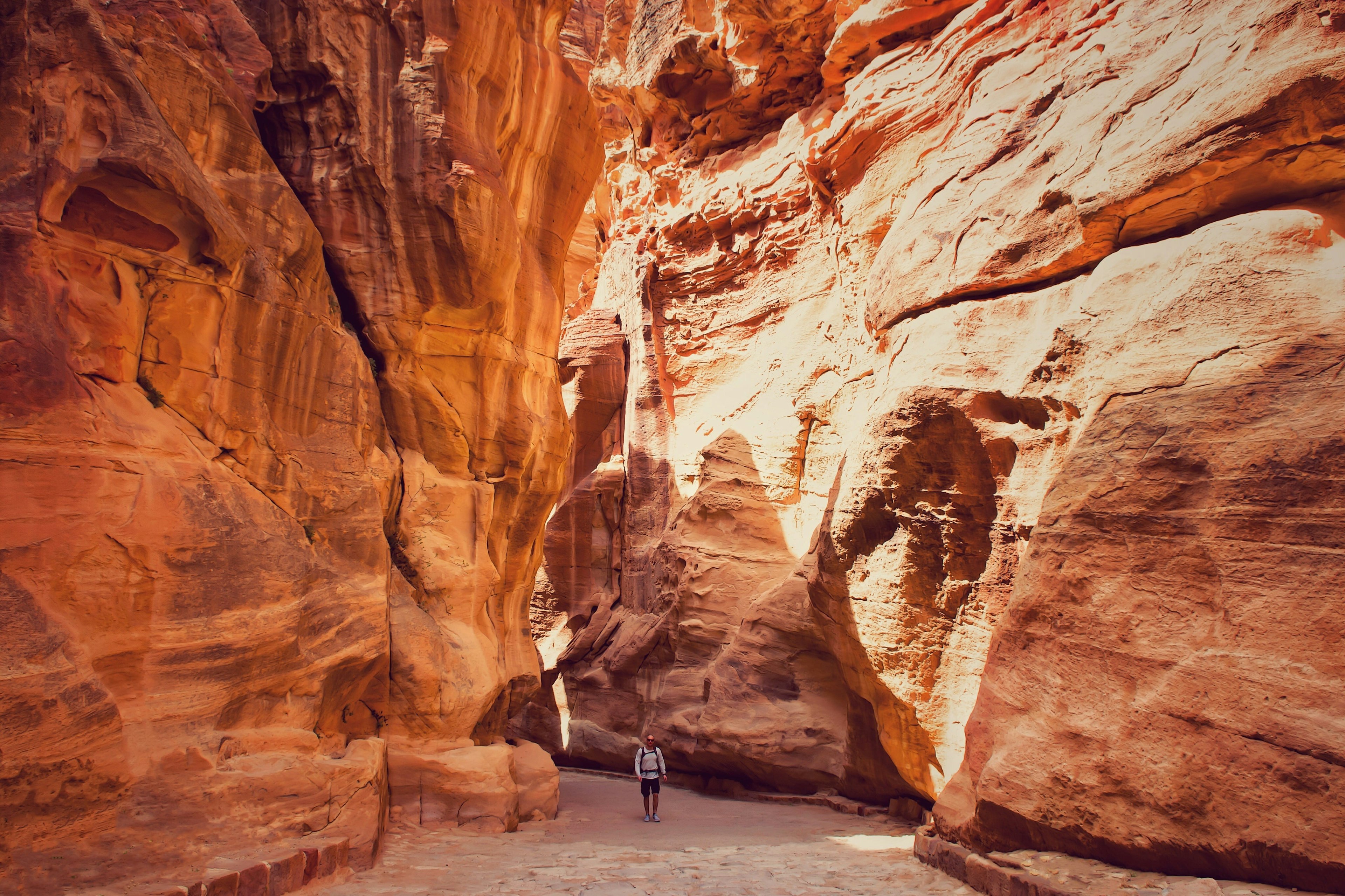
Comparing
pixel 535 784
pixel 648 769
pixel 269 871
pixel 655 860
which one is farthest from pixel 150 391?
pixel 648 769

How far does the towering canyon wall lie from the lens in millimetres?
5699

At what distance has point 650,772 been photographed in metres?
10.8

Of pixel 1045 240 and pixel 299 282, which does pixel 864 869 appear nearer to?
pixel 1045 240

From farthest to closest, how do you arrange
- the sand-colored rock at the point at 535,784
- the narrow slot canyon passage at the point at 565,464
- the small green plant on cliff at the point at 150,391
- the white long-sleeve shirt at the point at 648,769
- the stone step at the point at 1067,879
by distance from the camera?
the white long-sleeve shirt at the point at 648,769 → the sand-colored rock at the point at 535,784 → the small green plant on cliff at the point at 150,391 → the narrow slot canyon passage at the point at 565,464 → the stone step at the point at 1067,879

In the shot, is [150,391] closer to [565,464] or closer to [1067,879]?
[565,464]

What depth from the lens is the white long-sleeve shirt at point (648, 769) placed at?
35.3 feet

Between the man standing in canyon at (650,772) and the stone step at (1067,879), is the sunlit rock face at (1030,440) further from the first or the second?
the man standing in canyon at (650,772)

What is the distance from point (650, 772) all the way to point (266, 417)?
6.62 meters

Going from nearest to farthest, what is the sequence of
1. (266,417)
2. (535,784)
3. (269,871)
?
(269,871) < (266,417) < (535,784)

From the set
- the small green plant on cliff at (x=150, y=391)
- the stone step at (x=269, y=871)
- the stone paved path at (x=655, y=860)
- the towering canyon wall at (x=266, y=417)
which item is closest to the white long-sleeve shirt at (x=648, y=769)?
the stone paved path at (x=655, y=860)

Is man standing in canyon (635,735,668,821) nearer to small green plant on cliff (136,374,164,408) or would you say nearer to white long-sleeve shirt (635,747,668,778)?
white long-sleeve shirt (635,747,668,778)

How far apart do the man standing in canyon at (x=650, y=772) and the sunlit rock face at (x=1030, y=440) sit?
8.20ft

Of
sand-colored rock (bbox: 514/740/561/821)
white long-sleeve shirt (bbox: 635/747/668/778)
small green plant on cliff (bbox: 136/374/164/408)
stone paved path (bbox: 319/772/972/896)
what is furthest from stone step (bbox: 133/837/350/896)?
white long-sleeve shirt (bbox: 635/747/668/778)

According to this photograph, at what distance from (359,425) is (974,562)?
269 inches
